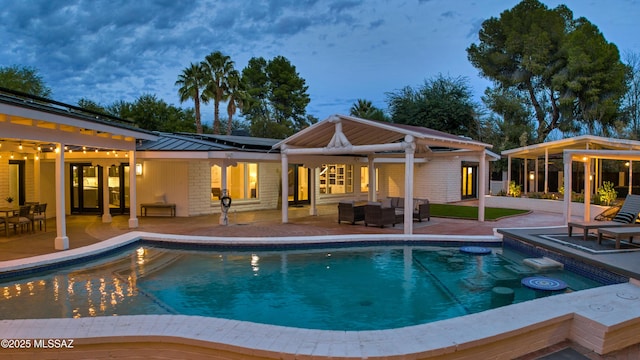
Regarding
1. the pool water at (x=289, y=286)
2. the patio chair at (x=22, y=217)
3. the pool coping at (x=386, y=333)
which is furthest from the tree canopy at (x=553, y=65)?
the patio chair at (x=22, y=217)

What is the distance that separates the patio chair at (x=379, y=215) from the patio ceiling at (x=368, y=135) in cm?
209

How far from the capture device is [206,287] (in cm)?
684

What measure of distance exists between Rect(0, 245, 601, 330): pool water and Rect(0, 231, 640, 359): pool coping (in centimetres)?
149

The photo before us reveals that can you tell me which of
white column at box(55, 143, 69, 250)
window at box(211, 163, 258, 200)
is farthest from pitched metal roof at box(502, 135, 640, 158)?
white column at box(55, 143, 69, 250)

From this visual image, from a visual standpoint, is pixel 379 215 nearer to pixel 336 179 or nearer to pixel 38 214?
pixel 336 179

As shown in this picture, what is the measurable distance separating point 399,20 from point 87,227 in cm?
2714

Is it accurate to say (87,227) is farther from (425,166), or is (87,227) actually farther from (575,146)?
(575,146)

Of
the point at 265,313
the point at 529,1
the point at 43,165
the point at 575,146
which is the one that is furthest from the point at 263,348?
the point at 529,1

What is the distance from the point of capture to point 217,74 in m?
29.1

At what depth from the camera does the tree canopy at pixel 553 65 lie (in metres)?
27.5

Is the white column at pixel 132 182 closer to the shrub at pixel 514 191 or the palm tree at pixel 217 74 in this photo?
the shrub at pixel 514 191

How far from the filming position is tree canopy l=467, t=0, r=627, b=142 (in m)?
27.5

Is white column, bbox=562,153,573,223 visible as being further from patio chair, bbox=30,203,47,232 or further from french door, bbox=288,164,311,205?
patio chair, bbox=30,203,47,232

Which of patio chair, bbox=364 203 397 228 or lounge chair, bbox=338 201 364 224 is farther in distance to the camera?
lounge chair, bbox=338 201 364 224
